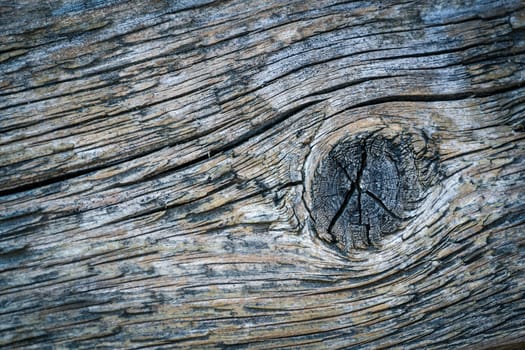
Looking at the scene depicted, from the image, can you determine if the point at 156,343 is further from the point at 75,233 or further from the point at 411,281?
the point at 411,281

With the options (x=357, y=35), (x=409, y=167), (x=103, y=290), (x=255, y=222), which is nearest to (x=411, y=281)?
(x=409, y=167)

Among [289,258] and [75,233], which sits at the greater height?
[75,233]

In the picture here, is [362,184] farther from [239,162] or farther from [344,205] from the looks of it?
[239,162]

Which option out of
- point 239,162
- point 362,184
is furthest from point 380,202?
point 239,162
